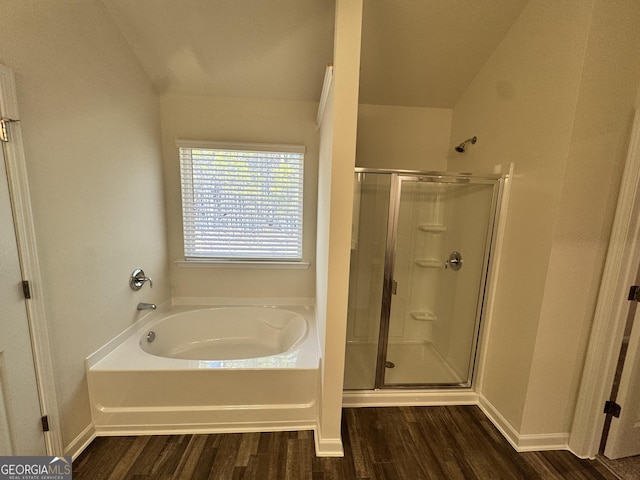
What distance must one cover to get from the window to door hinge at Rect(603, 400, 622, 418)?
7.42ft

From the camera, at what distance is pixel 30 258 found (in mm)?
1166

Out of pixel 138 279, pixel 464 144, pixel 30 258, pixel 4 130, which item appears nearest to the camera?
pixel 4 130

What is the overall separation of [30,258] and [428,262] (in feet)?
8.65

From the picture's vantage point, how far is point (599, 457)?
4.79 ft

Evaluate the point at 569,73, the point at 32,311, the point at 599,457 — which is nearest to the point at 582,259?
the point at 569,73

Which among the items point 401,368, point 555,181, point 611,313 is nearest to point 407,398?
point 401,368

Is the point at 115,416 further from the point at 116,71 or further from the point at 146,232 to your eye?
the point at 116,71

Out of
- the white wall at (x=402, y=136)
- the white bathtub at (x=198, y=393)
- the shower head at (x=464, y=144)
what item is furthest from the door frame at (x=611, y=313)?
the white bathtub at (x=198, y=393)

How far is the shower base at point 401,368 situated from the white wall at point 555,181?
1.25 ft

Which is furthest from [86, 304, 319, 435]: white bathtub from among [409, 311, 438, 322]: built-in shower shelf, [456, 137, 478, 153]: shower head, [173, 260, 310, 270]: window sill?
[456, 137, 478, 153]: shower head

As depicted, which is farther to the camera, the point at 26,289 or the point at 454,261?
the point at 454,261

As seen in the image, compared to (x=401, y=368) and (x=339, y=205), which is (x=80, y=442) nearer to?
(x=339, y=205)

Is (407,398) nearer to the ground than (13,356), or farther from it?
nearer to the ground

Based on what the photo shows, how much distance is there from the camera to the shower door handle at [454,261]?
2123mm
